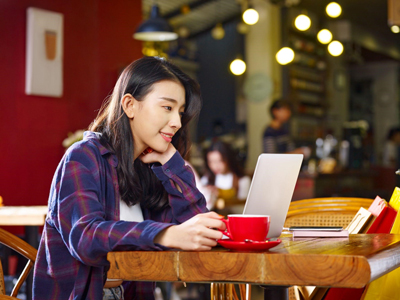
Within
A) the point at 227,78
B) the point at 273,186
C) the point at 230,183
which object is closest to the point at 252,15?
the point at 230,183

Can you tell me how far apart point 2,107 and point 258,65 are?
611cm

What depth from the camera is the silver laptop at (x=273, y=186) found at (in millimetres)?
1335

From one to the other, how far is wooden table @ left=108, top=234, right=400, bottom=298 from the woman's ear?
54 cm

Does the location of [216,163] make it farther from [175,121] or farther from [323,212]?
[175,121]

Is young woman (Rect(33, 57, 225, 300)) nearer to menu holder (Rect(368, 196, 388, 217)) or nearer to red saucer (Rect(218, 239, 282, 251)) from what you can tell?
red saucer (Rect(218, 239, 282, 251))

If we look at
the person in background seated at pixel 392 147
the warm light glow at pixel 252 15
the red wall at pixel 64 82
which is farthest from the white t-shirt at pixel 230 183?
the person in background seated at pixel 392 147

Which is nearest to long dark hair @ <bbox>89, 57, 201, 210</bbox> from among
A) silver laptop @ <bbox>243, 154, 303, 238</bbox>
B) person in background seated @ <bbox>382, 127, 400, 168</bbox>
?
silver laptop @ <bbox>243, 154, 303, 238</bbox>

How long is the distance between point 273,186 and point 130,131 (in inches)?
18.5

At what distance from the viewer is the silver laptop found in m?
1.33

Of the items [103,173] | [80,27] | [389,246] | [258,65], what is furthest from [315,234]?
[258,65]

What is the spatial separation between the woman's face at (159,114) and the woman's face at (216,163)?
12.5 feet

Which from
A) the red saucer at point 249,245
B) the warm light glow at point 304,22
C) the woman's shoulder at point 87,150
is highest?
the warm light glow at point 304,22

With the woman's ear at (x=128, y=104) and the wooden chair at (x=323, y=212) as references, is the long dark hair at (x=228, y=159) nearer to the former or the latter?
the wooden chair at (x=323, y=212)

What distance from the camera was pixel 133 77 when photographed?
161 centimetres
